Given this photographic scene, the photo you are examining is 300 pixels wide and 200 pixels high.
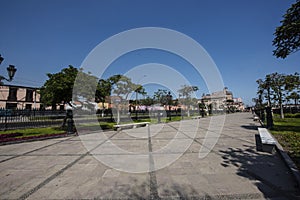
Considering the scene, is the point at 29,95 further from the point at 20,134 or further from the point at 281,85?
the point at 281,85

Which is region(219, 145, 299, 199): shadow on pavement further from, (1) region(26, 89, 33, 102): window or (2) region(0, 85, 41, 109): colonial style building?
(1) region(26, 89, 33, 102): window

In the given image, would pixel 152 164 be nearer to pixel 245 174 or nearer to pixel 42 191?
pixel 245 174

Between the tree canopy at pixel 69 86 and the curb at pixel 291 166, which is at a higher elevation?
the tree canopy at pixel 69 86

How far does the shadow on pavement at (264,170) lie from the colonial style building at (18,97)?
36879 millimetres

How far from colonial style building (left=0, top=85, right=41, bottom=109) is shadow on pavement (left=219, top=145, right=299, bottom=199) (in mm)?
36879

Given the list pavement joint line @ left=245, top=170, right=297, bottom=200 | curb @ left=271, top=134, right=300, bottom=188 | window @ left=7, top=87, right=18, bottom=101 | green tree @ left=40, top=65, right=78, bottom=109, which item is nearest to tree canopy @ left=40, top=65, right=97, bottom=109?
green tree @ left=40, top=65, right=78, bottom=109

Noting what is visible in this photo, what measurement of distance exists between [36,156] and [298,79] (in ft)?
83.2

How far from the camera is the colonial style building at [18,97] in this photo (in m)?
32.4

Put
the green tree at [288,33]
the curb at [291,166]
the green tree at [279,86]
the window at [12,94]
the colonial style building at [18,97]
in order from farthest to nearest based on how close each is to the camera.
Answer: the window at [12,94], the colonial style building at [18,97], the green tree at [279,86], the green tree at [288,33], the curb at [291,166]

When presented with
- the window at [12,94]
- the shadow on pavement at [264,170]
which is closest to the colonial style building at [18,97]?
the window at [12,94]

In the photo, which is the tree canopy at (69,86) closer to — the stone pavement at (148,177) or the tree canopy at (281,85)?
the stone pavement at (148,177)

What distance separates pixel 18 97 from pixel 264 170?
147ft

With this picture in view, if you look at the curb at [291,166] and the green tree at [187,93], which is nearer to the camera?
the curb at [291,166]

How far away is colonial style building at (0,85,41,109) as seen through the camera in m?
32.4
